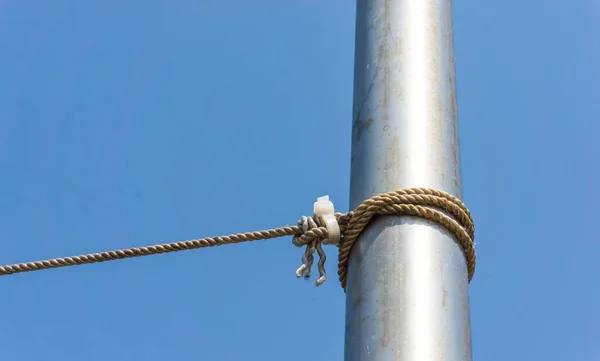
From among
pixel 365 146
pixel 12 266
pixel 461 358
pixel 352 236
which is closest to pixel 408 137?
pixel 365 146

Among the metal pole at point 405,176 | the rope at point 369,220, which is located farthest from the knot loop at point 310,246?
the metal pole at point 405,176

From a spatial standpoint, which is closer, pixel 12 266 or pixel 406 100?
pixel 406 100

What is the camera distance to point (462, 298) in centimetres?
265

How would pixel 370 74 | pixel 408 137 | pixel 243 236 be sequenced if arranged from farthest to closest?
pixel 243 236 < pixel 370 74 < pixel 408 137

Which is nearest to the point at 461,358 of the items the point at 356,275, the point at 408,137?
the point at 356,275

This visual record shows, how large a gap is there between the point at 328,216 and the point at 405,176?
0.37 metres

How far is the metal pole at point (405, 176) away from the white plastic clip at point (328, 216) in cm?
12

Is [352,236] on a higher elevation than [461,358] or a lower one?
higher

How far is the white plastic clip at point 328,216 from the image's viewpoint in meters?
3.03

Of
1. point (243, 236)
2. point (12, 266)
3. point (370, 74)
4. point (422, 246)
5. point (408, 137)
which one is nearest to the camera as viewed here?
point (422, 246)

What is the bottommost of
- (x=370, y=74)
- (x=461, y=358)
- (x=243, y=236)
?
(x=461, y=358)

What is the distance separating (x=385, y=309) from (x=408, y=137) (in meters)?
0.56

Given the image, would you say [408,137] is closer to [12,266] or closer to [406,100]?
[406,100]

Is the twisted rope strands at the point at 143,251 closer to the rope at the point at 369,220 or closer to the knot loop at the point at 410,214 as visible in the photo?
the rope at the point at 369,220
